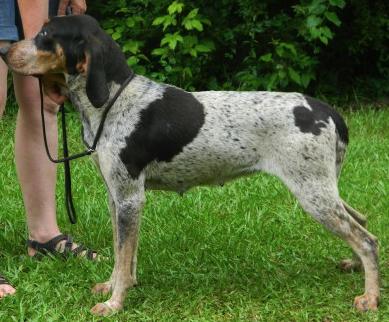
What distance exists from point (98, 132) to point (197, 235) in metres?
1.41

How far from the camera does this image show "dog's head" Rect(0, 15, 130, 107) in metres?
4.06

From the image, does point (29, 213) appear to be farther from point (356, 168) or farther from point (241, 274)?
point (356, 168)

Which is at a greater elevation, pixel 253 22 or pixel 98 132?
pixel 98 132

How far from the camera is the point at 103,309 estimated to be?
4.27m

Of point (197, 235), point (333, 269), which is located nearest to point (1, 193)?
point (197, 235)

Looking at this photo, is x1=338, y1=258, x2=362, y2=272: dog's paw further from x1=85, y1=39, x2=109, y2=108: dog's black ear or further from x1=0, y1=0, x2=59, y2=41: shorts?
x1=0, y1=0, x2=59, y2=41: shorts

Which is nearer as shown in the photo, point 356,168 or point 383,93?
point 356,168

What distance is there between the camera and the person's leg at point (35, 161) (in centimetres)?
481

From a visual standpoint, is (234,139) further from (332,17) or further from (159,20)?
(159,20)

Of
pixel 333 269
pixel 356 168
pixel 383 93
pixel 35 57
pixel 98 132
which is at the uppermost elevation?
pixel 35 57

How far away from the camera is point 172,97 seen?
4.34 metres

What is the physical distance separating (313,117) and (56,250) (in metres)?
1.86

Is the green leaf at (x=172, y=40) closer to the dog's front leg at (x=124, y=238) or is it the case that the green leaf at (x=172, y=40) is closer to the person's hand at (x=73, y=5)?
the person's hand at (x=73, y=5)

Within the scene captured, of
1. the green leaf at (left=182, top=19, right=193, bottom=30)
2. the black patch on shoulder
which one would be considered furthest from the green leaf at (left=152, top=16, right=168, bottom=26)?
the black patch on shoulder
